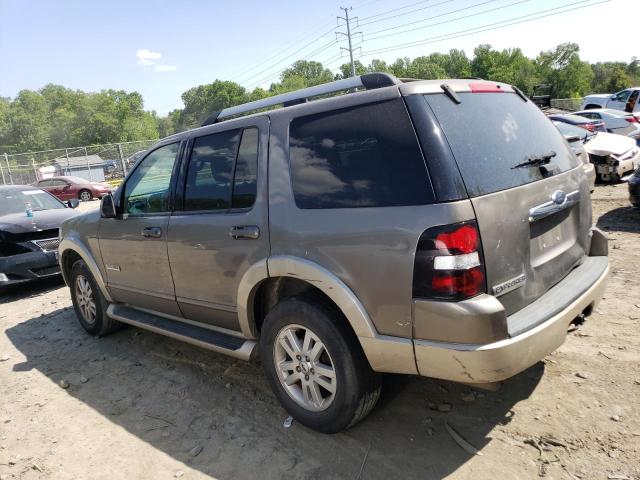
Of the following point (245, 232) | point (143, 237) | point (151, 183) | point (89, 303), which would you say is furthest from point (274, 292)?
point (89, 303)

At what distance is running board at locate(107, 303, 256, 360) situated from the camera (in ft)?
10.8

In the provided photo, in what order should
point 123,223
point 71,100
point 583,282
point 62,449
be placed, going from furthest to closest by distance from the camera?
point 71,100 < point 123,223 < point 62,449 < point 583,282

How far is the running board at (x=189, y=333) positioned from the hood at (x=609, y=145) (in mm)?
9355

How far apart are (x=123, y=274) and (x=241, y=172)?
6.00 feet

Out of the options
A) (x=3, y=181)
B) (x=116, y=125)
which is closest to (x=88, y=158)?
(x=3, y=181)

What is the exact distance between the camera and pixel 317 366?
2795 mm

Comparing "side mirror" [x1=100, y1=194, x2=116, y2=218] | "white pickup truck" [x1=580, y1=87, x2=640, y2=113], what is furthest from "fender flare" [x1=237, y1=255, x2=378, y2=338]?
"white pickup truck" [x1=580, y1=87, x2=640, y2=113]

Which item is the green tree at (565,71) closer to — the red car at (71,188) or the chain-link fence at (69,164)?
the chain-link fence at (69,164)

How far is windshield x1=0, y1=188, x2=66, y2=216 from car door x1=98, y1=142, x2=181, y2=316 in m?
4.57

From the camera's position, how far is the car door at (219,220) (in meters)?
3.10

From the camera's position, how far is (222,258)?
10.7ft

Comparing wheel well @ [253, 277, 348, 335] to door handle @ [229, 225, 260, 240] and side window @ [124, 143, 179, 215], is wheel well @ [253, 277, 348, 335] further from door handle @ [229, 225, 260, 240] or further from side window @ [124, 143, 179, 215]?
side window @ [124, 143, 179, 215]

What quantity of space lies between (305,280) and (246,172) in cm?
92

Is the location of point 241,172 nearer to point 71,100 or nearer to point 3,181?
point 3,181
